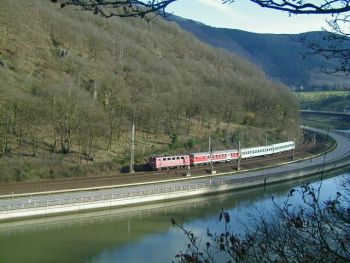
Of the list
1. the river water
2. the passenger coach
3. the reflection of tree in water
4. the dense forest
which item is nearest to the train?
the passenger coach

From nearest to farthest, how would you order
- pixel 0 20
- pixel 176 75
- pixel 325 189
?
pixel 325 189
pixel 0 20
pixel 176 75

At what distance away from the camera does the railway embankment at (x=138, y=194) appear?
22203 mm

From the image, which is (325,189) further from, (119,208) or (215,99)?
(215,99)

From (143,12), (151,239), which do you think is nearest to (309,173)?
(151,239)

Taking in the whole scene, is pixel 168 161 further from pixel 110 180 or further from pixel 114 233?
pixel 114 233

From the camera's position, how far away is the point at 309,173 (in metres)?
38.5

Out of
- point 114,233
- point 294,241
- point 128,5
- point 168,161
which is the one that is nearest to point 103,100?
point 168,161

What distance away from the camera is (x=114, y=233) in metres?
20.8

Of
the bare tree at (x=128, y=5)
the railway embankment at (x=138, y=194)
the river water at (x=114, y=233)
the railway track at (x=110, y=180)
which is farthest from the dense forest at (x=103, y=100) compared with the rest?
the bare tree at (x=128, y=5)

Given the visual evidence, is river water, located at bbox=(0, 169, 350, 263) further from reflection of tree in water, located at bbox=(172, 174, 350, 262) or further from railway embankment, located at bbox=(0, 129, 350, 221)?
reflection of tree in water, located at bbox=(172, 174, 350, 262)

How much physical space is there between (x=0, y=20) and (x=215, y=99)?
2312 centimetres

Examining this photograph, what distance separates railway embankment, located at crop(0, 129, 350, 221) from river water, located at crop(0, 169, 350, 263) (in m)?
0.50

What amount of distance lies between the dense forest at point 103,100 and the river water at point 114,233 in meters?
6.36

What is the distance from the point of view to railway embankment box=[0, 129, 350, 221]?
22.2m
